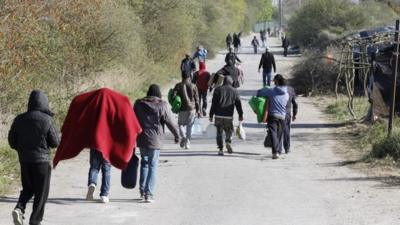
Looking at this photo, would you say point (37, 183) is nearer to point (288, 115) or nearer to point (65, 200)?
point (65, 200)

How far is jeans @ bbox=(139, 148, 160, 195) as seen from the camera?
11609mm

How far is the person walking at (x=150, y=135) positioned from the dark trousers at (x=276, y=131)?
14.9ft

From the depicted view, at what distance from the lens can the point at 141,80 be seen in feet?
102

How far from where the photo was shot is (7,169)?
13.5m

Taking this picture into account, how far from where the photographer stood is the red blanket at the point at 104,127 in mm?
11195

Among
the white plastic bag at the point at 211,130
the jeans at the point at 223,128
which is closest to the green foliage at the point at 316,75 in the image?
the white plastic bag at the point at 211,130

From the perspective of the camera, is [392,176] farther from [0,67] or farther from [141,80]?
[141,80]

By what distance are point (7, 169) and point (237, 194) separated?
4090 mm

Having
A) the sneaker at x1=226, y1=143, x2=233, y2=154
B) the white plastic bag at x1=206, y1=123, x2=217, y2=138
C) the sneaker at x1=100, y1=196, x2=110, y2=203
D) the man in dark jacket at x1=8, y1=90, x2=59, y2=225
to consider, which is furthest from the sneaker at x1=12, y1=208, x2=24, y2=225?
the white plastic bag at x1=206, y1=123, x2=217, y2=138

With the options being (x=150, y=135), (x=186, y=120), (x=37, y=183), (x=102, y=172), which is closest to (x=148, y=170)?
(x=150, y=135)

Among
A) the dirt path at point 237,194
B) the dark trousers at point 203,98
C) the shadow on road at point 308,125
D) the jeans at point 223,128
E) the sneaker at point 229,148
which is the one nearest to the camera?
the dirt path at point 237,194

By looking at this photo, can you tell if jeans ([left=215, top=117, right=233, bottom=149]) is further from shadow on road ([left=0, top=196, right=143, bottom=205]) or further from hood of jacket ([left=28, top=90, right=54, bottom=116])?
hood of jacket ([left=28, top=90, right=54, bottom=116])

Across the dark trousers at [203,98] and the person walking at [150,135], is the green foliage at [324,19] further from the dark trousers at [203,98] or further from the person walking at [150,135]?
the person walking at [150,135]

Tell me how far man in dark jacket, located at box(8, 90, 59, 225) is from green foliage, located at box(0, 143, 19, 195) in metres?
2.49
